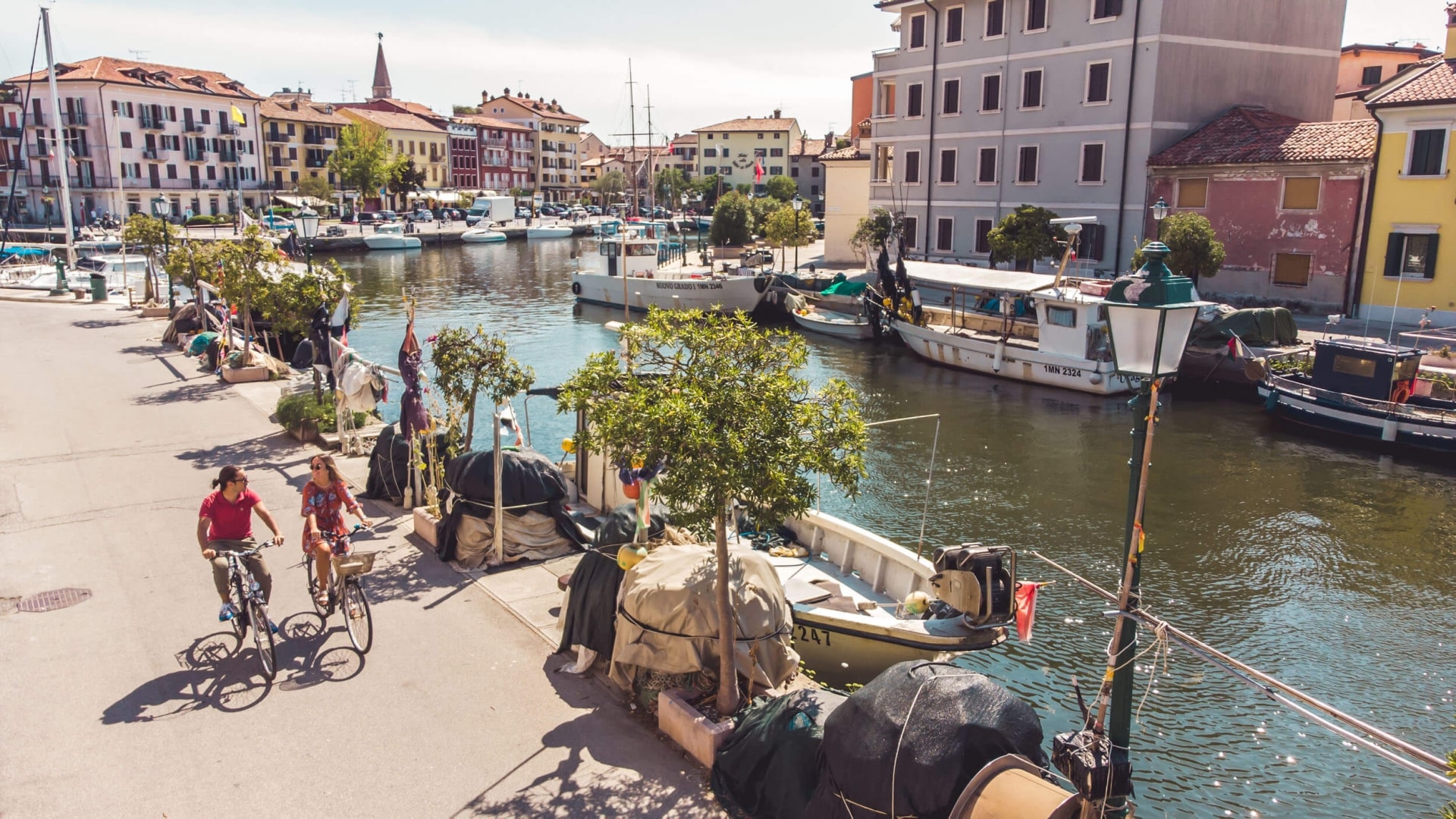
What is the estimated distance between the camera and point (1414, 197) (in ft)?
104

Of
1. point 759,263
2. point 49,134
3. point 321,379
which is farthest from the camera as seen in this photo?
point 49,134

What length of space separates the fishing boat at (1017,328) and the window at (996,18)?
1219 centimetres

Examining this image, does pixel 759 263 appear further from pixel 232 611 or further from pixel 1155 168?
pixel 232 611

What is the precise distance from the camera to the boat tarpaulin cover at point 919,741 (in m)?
6.07

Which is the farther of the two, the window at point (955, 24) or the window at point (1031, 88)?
the window at point (955, 24)

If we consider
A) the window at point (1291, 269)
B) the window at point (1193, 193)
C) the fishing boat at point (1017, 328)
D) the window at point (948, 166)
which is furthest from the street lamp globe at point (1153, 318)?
the window at point (948, 166)

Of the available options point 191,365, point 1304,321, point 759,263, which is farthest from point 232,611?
point 759,263

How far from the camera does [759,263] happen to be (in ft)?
181

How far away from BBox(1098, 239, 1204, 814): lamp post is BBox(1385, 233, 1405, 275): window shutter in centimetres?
3222

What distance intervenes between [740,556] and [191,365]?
68.2ft

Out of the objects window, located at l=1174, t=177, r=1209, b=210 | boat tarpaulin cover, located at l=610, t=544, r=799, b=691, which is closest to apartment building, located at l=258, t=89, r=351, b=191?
window, located at l=1174, t=177, r=1209, b=210

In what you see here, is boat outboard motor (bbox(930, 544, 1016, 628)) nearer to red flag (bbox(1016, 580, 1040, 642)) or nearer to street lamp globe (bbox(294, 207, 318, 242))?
red flag (bbox(1016, 580, 1040, 642))

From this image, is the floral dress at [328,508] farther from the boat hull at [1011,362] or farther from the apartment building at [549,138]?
the apartment building at [549,138]

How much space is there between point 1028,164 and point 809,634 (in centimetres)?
3678
